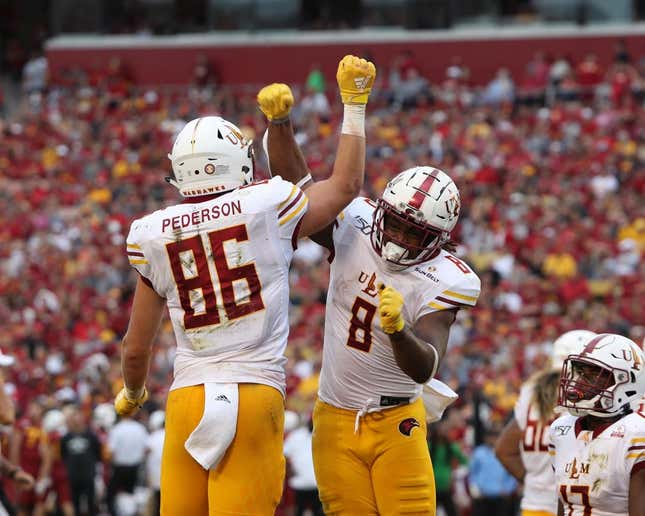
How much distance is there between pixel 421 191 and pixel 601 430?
1128 mm

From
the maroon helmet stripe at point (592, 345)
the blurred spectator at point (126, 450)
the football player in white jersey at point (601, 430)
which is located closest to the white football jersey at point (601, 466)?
the football player in white jersey at point (601, 430)

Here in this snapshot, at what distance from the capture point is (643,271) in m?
15.7

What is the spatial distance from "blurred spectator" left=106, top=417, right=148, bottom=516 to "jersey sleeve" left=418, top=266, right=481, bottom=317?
7667mm

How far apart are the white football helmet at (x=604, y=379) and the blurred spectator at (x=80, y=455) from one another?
26.2 feet

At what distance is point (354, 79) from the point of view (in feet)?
16.6

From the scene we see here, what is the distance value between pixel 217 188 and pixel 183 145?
201 mm

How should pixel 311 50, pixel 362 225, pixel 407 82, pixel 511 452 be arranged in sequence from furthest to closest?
1. pixel 311 50
2. pixel 407 82
3. pixel 511 452
4. pixel 362 225

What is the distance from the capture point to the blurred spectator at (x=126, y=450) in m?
12.5

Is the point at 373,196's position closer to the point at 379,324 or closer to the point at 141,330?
the point at 379,324

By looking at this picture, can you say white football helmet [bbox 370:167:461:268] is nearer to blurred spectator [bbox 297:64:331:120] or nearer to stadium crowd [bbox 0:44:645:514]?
stadium crowd [bbox 0:44:645:514]

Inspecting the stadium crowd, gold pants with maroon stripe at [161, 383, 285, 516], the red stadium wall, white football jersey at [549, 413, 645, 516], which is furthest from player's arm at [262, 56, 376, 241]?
the red stadium wall

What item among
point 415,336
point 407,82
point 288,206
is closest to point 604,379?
point 415,336

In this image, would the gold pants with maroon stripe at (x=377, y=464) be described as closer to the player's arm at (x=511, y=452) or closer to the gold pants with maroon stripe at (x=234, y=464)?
the gold pants with maroon stripe at (x=234, y=464)

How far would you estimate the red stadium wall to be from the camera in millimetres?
22781
